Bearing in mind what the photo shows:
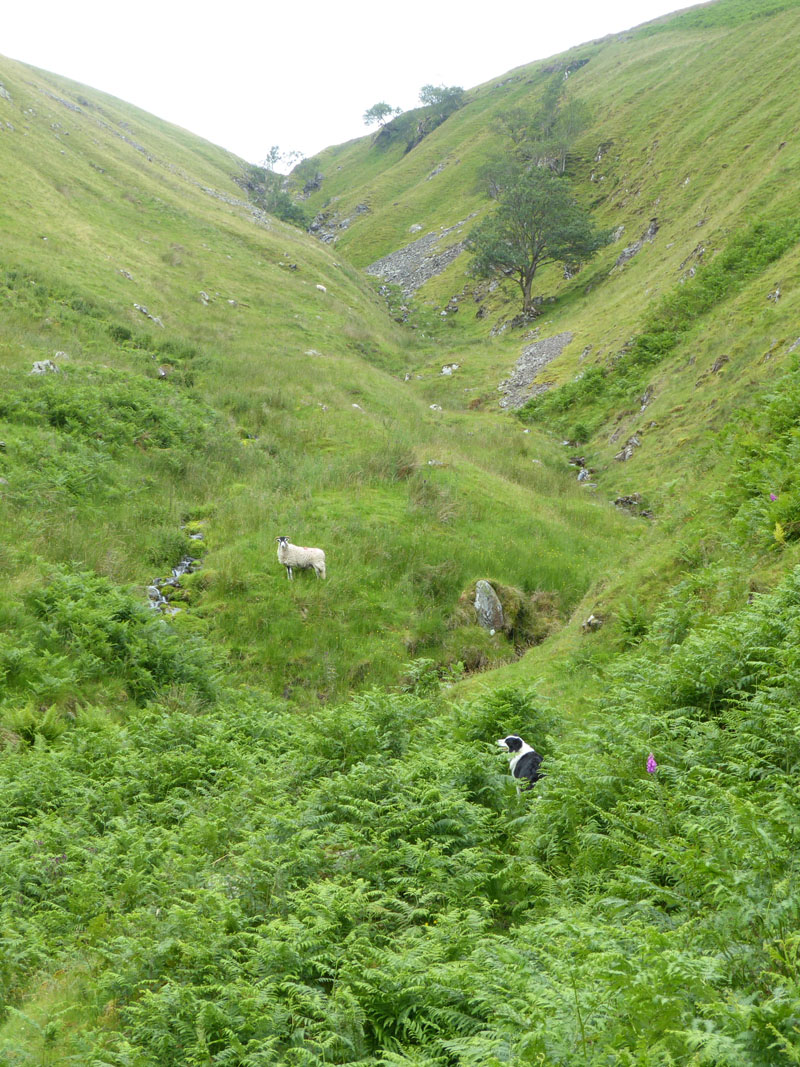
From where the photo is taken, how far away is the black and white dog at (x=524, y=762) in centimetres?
737

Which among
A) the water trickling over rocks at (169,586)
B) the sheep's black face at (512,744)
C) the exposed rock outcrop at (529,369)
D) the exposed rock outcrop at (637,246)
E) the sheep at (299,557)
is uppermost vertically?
the exposed rock outcrop at (637,246)

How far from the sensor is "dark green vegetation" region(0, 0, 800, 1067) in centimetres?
410

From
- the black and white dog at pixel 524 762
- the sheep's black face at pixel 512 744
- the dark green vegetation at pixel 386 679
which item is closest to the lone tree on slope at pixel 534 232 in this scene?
the dark green vegetation at pixel 386 679

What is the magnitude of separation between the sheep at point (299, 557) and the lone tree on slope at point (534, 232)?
44766mm

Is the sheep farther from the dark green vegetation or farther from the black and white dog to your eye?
the black and white dog

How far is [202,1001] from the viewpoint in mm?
4266

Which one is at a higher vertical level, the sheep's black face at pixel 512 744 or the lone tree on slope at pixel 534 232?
the lone tree on slope at pixel 534 232

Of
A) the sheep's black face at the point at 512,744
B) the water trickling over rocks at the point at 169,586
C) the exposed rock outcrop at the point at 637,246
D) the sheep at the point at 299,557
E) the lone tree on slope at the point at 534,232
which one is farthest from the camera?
the lone tree on slope at the point at 534,232

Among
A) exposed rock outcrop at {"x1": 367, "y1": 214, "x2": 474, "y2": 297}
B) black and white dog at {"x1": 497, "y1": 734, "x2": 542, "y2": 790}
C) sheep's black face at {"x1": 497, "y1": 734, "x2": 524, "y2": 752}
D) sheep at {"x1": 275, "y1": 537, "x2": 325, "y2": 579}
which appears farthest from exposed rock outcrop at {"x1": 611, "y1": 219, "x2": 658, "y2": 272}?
→ black and white dog at {"x1": 497, "y1": 734, "x2": 542, "y2": 790}

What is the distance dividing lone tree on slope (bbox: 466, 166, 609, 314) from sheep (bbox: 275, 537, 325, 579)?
44.8 meters

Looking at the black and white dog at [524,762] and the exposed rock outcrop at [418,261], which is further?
the exposed rock outcrop at [418,261]

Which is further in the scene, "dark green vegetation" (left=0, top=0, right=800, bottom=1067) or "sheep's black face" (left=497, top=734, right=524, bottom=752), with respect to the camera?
"sheep's black face" (left=497, top=734, right=524, bottom=752)

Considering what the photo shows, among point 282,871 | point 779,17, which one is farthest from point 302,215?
point 282,871

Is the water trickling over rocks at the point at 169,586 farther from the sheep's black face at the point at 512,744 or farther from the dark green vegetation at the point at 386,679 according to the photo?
the sheep's black face at the point at 512,744
